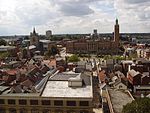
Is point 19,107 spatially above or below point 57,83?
below

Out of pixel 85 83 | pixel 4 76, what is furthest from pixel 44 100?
pixel 4 76

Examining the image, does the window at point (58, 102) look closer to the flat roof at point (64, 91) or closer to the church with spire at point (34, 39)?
the flat roof at point (64, 91)

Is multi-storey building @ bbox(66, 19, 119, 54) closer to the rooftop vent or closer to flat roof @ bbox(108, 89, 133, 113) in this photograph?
flat roof @ bbox(108, 89, 133, 113)

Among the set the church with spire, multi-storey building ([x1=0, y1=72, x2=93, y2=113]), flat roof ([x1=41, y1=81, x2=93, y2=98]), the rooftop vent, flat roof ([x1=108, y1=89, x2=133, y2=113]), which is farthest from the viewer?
the church with spire

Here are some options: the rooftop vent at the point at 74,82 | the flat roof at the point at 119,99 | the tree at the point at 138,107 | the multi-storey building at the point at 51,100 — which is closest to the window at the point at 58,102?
the multi-storey building at the point at 51,100

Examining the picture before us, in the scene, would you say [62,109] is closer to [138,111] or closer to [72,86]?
[72,86]

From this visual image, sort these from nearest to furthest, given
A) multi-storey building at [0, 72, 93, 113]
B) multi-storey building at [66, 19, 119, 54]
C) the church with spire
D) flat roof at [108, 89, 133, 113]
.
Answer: multi-storey building at [0, 72, 93, 113] < flat roof at [108, 89, 133, 113] < the church with spire < multi-storey building at [66, 19, 119, 54]

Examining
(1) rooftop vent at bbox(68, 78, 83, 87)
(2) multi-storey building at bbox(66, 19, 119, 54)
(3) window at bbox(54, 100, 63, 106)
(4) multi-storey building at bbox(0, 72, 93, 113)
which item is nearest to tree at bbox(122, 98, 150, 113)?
(4) multi-storey building at bbox(0, 72, 93, 113)
